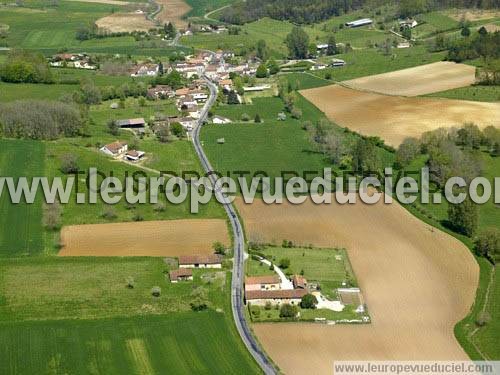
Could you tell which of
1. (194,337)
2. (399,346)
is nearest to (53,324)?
(194,337)

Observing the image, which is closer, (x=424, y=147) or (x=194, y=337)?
(x=194, y=337)

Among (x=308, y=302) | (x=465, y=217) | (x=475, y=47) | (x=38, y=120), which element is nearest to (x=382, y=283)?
(x=308, y=302)

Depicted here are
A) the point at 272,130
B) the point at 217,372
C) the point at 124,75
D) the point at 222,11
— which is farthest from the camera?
the point at 222,11

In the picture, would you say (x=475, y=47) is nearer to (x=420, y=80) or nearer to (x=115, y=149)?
(x=420, y=80)

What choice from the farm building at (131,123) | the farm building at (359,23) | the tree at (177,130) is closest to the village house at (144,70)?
the farm building at (131,123)

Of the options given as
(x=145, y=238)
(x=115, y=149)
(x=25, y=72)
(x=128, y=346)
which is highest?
(x=128, y=346)

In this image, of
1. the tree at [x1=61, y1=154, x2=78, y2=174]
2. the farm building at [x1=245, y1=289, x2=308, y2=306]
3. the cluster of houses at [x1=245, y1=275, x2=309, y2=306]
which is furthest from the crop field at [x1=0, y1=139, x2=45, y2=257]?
the farm building at [x1=245, y1=289, x2=308, y2=306]

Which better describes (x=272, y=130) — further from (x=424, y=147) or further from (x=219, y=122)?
(x=424, y=147)

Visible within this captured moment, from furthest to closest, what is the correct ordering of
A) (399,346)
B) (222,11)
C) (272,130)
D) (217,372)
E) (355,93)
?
1. (222,11)
2. (355,93)
3. (272,130)
4. (399,346)
5. (217,372)
